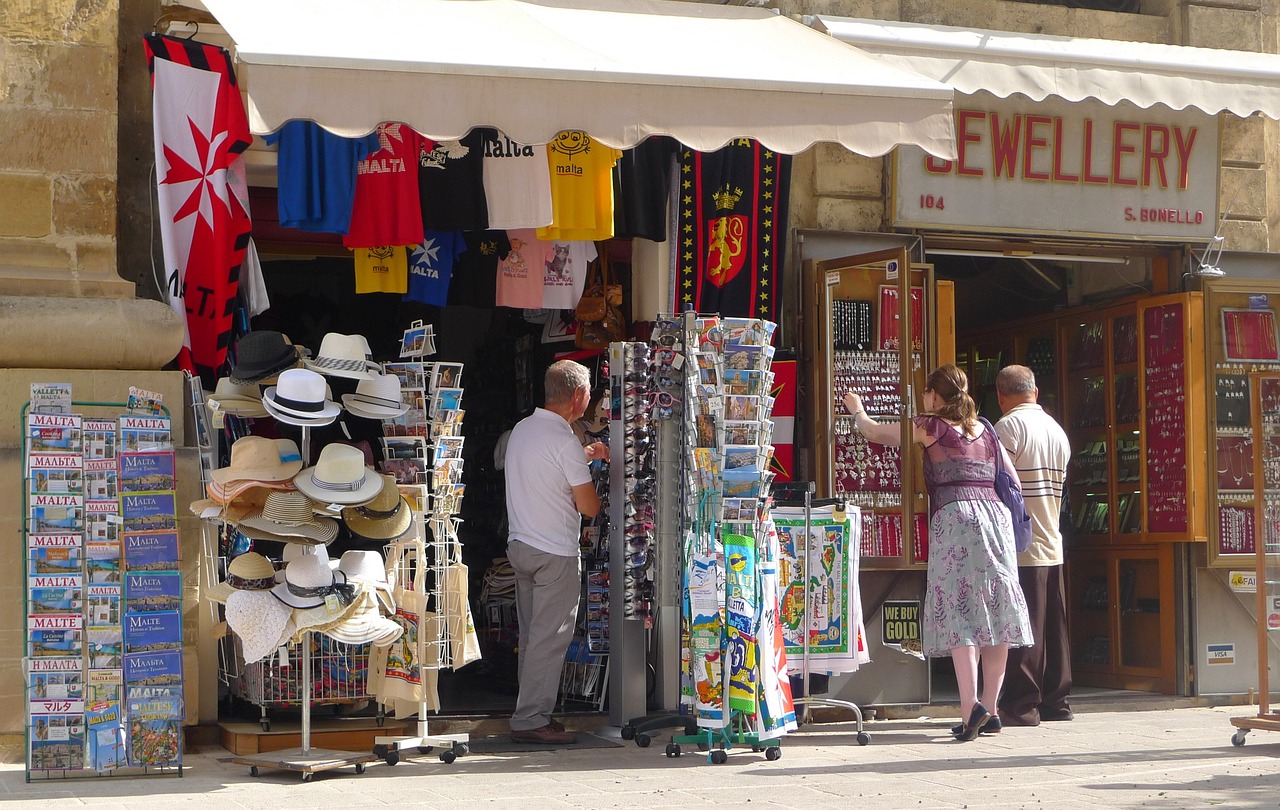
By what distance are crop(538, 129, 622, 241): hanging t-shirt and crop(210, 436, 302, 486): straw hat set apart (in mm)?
1868

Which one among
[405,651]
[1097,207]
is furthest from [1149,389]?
[405,651]

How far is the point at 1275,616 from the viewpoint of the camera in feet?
23.3

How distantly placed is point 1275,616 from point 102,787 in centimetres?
518

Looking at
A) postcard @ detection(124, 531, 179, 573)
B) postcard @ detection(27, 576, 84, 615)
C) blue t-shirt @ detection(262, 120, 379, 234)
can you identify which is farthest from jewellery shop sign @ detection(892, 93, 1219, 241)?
postcard @ detection(27, 576, 84, 615)

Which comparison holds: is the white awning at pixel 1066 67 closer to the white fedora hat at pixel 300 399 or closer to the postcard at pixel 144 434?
the white fedora hat at pixel 300 399

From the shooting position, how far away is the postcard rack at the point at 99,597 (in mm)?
5867

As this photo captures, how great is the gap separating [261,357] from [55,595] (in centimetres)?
121

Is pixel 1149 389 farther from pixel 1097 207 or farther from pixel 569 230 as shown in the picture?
pixel 569 230

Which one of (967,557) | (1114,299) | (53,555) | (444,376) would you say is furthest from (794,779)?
(1114,299)

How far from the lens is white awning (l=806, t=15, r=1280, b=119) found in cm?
743

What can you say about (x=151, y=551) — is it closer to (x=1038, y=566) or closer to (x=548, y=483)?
(x=548, y=483)

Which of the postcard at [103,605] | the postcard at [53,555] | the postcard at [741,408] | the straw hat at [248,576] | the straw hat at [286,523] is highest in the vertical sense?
the postcard at [741,408]

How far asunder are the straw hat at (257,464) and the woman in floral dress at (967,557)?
2723 millimetres

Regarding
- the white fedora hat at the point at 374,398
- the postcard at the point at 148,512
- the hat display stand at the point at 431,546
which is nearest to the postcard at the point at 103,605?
the postcard at the point at 148,512
